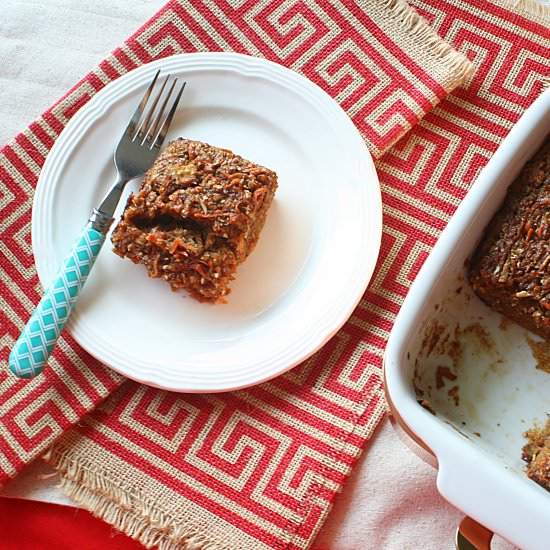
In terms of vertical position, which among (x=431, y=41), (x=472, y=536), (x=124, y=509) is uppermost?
(x=431, y=41)

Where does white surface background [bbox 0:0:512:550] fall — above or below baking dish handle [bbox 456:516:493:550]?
above

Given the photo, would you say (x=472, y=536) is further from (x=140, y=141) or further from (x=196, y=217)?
(x=140, y=141)

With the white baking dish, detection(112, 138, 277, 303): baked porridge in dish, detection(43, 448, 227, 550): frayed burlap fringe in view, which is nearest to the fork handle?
detection(112, 138, 277, 303): baked porridge in dish

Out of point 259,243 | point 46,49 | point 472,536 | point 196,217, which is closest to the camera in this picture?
point 472,536

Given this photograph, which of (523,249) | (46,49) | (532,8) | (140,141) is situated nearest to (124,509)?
(140,141)

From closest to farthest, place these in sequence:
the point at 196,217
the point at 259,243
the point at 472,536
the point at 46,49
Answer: the point at 472,536
the point at 196,217
the point at 259,243
the point at 46,49

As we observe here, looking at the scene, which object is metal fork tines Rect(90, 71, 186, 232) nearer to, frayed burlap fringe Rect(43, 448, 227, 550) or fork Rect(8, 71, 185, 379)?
fork Rect(8, 71, 185, 379)

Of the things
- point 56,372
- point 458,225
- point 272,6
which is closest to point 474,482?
point 458,225

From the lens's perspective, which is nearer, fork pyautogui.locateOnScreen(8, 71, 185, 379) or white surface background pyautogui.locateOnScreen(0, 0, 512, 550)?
fork pyautogui.locateOnScreen(8, 71, 185, 379)
